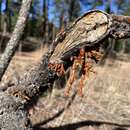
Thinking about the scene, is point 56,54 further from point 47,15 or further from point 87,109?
point 47,15

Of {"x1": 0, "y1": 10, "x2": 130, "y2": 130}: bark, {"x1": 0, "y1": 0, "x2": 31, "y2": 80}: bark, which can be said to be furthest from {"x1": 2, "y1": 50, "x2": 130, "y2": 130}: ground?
{"x1": 0, "y1": 10, "x2": 130, "y2": 130}: bark

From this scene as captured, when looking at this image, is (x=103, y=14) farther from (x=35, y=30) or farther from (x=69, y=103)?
(x=35, y=30)

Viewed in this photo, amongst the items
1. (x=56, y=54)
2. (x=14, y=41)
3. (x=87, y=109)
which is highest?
(x=14, y=41)

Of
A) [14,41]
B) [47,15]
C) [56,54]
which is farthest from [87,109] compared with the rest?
[47,15]

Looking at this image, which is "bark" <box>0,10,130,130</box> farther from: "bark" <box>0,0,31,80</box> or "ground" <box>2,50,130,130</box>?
"ground" <box>2,50,130,130</box>

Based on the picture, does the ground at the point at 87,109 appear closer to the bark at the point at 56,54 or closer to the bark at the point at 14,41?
the bark at the point at 14,41

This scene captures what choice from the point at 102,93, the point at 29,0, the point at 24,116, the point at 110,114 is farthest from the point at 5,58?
the point at 102,93

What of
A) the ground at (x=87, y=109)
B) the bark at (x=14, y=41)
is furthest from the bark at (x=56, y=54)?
the ground at (x=87, y=109)

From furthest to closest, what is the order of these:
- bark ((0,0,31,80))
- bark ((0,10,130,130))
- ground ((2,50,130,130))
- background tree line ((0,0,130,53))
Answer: background tree line ((0,0,130,53)) → ground ((2,50,130,130)) → bark ((0,0,31,80)) → bark ((0,10,130,130))
